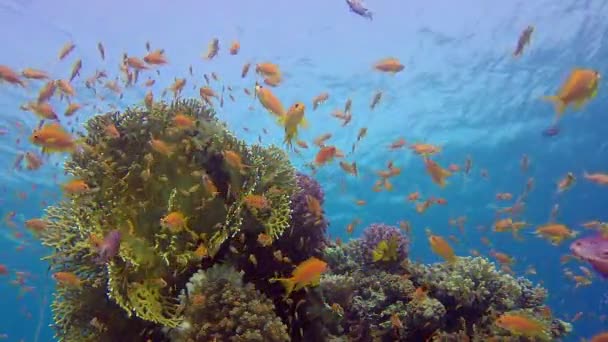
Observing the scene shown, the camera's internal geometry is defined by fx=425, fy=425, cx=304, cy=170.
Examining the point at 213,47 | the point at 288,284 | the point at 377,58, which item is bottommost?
the point at 288,284

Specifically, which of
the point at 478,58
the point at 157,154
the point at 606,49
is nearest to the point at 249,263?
the point at 157,154

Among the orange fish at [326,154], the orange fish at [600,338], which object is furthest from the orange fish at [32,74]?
the orange fish at [600,338]

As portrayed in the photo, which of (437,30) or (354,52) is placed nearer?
(437,30)

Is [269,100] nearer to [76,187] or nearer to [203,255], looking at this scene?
[203,255]

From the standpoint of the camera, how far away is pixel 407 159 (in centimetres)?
3297

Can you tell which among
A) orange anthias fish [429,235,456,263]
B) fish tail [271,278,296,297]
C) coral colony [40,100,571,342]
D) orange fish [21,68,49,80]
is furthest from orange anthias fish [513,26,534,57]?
orange fish [21,68,49,80]

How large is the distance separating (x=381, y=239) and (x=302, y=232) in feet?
6.63

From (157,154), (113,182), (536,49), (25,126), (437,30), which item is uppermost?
(536,49)

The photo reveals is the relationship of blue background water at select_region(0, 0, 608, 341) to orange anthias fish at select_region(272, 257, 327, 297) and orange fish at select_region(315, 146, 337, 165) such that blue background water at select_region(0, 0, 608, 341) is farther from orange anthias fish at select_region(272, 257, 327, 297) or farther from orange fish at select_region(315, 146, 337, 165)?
orange anthias fish at select_region(272, 257, 327, 297)

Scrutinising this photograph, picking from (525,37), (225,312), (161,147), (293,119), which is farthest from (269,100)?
(525,37)

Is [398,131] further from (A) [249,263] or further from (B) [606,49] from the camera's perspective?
(A) [249,263]

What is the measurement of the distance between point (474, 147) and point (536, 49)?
34.4ft

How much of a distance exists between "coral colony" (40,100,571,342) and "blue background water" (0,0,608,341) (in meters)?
14.1

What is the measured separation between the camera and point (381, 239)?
21.9 feet
